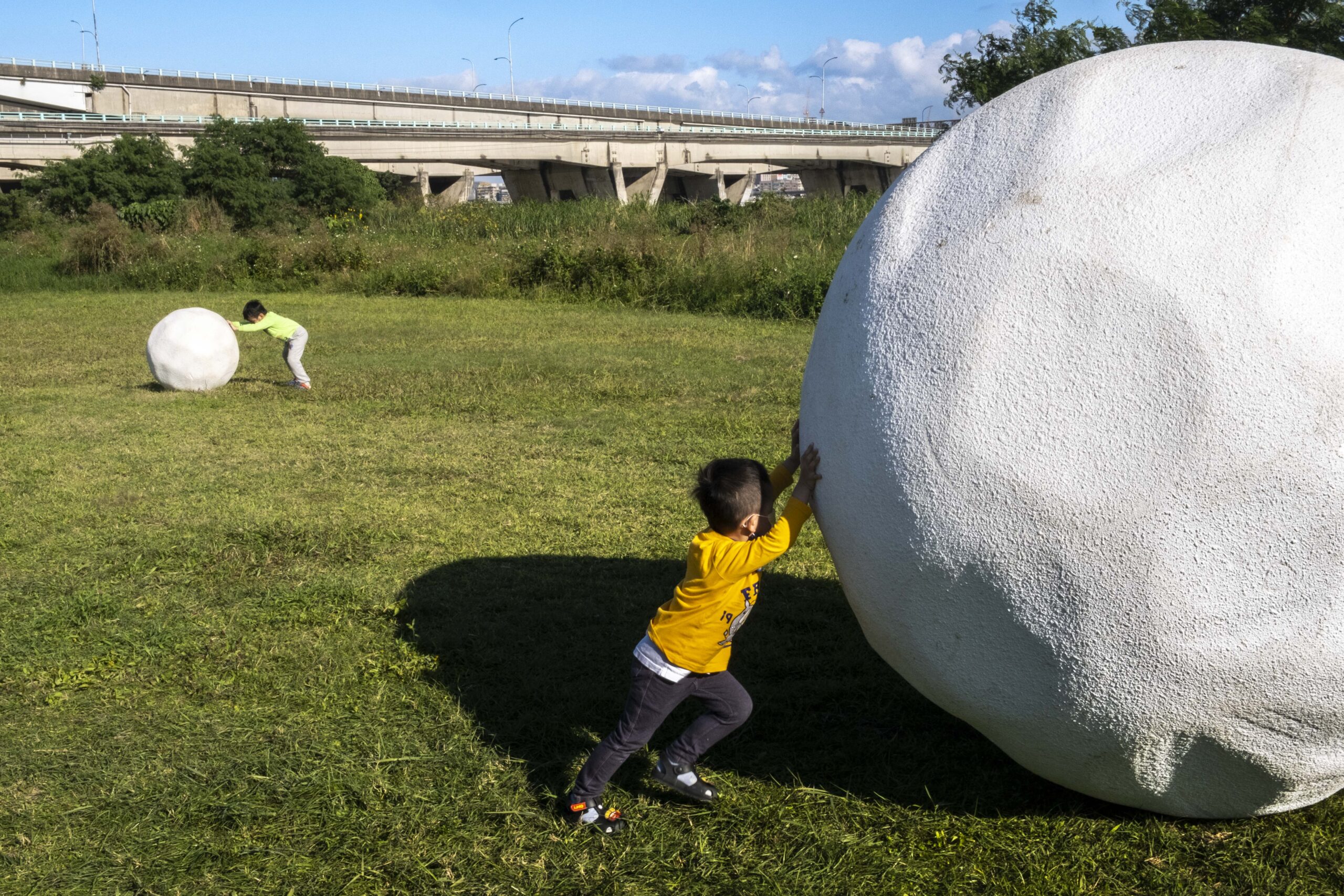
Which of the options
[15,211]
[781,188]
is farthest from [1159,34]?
[781,188]

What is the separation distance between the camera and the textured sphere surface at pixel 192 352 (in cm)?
1141

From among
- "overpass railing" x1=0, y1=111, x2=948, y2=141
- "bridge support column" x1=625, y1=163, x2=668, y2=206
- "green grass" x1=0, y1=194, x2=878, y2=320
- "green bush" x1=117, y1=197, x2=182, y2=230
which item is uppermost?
"overpass railing" x1=0, y1=111, x2=948, y2=141

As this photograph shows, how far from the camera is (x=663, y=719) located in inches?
148

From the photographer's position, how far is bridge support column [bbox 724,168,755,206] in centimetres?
6388

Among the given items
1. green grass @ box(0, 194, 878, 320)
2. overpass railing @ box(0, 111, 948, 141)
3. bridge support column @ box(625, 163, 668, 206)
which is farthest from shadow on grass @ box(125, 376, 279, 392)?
bridge support column @ box(625, 163, 668, 206)

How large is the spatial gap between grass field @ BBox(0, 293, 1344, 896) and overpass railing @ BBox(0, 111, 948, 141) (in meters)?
35.3

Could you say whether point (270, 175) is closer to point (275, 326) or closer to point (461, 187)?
point (461, 187)

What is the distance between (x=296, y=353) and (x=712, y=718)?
916 cm

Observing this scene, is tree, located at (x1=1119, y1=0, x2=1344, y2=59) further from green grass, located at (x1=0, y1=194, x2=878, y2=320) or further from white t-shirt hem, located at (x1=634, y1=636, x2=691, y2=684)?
white t-shirt hem, located at (x1=634, y1=636, x2=691, y2=684)

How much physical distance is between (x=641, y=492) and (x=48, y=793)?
170 inches

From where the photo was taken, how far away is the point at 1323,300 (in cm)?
288

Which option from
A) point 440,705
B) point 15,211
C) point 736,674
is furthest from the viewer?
point 15,211

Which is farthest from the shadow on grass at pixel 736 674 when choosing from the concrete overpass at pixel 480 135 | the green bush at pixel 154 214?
the concrete overpass at pixel 480 135

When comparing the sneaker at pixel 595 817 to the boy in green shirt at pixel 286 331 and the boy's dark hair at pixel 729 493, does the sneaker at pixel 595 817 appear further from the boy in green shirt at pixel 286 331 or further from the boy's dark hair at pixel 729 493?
the boy in green shirt at pixel 286 331
